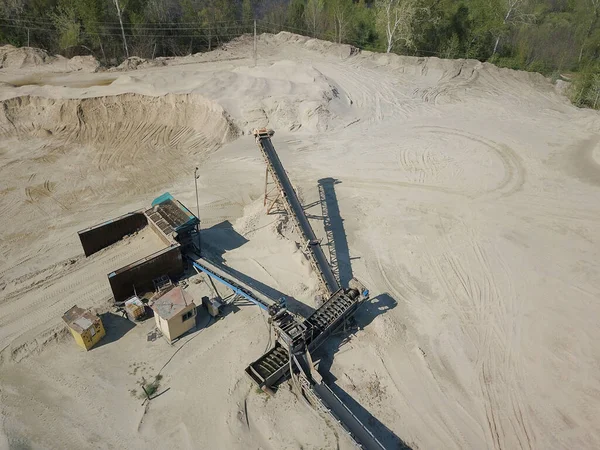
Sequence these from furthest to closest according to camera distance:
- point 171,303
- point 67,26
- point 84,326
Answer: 1. point 67,26
2. point 171,303
3. point 84,326

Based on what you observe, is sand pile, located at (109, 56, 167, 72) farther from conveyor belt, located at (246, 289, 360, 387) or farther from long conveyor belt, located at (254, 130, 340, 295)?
conveyor belt, located at (246, 289, 360, 387)

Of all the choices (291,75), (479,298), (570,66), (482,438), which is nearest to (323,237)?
(479,298)

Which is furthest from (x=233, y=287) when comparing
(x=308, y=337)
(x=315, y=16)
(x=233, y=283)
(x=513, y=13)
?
(x=513, y=13)

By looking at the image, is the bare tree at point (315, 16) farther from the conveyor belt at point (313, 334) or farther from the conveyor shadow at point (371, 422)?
the conveyor shadow at point (371, 422)

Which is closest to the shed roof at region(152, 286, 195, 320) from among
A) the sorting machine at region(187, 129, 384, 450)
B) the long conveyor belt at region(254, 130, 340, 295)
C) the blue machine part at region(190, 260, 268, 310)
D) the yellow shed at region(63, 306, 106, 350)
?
the blue machine part at region(190, 260, 268, 310)

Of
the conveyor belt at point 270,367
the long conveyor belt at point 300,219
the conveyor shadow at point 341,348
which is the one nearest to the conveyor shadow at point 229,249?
the long conveyor belt at point 300,219

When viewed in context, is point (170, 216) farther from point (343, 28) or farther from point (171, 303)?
point (343, 28)
